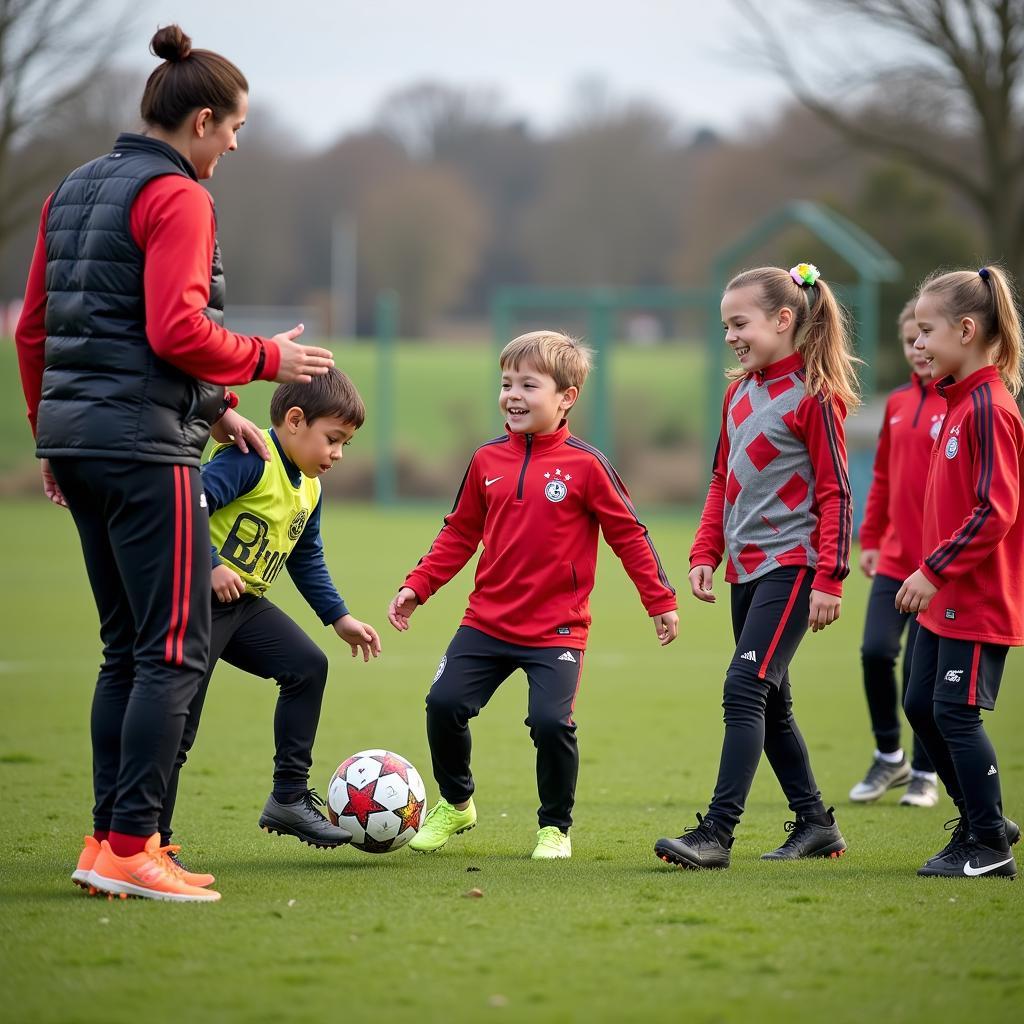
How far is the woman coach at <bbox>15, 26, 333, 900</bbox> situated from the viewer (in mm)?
3951

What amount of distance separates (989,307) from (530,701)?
1944 mm

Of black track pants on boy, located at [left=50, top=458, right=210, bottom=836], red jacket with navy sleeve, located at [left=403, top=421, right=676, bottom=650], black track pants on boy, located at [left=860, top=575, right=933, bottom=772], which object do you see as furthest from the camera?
black track pants on boy, located at [left=860, top=575, right=933, bottom=772]

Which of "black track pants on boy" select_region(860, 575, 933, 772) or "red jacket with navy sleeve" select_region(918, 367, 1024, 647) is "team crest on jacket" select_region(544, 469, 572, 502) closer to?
"red jacket with navy sleeve" select_region(918, 367, 1024, 647)

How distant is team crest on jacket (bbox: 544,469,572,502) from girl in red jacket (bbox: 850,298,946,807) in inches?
75.8

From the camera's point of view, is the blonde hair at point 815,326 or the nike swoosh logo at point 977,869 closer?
the nike swoosh logo at point 977,869

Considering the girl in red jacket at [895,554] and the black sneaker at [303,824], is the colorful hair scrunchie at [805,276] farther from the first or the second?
the black sneaker at [303,824]

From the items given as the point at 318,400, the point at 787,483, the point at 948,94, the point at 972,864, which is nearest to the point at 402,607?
the point at 318,400

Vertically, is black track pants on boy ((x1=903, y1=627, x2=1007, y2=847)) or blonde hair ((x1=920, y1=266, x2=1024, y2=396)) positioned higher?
blonde hair ((x1=920, y1=266, x2=1024, y2=396))

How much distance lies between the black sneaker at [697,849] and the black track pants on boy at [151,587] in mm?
1558

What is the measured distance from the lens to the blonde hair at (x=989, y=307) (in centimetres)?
471

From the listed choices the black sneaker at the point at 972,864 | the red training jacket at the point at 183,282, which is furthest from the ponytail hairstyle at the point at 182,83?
the black sneaker at the point at 972,864

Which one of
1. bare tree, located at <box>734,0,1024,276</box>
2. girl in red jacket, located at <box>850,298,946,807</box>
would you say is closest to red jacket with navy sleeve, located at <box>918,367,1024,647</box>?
girl in red jacket, located at <box>850,298,946,807</box>

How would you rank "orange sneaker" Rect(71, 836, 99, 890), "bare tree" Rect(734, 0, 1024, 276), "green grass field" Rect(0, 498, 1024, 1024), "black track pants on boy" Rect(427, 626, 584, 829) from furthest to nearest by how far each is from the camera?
"bare tree" Rect(734, 0, 1024, 276), "black track pants on boy" Rect(427, 626, 584, 829), "orange sneaker" Rect(71, 836, 99, 890), "green grass field" Rect(0, 498, 1024, 1024)

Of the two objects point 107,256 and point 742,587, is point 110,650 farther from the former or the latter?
point 742,587
